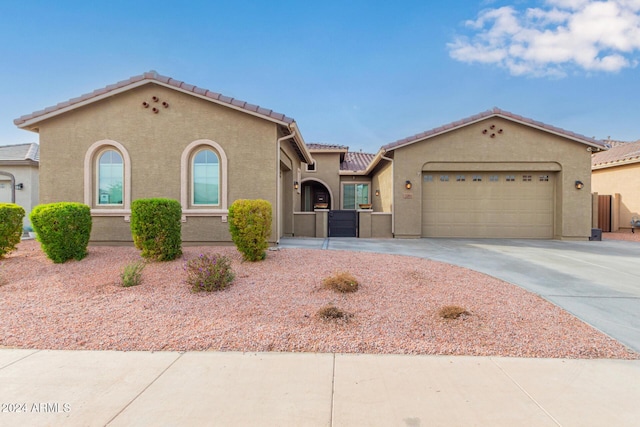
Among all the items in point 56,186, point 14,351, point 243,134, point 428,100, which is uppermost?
point 428,100

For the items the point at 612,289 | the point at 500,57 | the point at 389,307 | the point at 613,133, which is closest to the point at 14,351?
the point at 389,307

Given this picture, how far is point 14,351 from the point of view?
3.49m

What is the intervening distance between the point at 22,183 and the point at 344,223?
15828 mm

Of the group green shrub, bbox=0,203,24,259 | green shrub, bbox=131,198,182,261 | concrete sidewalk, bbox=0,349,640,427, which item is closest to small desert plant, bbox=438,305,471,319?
concrete sidewalk, bbox=0,349,640,427

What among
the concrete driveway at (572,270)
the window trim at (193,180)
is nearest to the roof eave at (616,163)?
the concrete driveway at (572,270)

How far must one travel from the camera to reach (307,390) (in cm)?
274

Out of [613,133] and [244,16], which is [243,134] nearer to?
[244,16]

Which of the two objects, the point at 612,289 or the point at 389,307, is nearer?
the point at 389,307

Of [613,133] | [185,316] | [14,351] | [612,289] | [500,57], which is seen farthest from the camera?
[613,133]

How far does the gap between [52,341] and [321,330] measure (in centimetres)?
325

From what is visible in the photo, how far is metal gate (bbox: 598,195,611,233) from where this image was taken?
642 inches

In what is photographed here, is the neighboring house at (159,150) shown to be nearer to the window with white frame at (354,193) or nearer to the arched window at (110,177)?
the arched window at (110,177)

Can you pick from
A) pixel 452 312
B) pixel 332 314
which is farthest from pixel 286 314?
pixel 452 312

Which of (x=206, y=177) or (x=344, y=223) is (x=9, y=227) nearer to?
(x=206, y=177)
